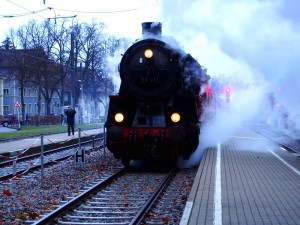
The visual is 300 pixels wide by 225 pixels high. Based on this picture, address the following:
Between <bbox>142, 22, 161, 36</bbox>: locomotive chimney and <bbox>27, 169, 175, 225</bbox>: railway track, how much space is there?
3976 millimetres

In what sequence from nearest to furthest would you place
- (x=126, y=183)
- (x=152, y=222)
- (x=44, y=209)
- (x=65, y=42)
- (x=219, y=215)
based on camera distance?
(x=219, y=215) < (x=152, y=222) < (x=44, y=209) < (x=126, y=183) < (x=65, y=42)

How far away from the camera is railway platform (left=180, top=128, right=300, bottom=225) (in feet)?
21.5

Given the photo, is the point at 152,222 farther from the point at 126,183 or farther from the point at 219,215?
the point at 126,183

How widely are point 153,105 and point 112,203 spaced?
456cm

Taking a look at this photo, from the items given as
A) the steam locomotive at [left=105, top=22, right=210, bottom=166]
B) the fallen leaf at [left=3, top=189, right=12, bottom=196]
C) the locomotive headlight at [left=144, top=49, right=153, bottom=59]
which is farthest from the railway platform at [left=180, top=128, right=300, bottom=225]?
the fallen leaf at [left=3, top=189, right=12, bottom=196]

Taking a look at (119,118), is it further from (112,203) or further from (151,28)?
(112,203)

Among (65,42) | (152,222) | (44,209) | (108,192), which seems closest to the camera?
(152,222)

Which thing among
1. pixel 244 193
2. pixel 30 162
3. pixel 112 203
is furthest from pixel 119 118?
pixel 244 193

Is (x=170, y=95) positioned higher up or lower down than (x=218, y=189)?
higher up

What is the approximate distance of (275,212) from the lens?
6.90m

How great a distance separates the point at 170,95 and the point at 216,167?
2242mm

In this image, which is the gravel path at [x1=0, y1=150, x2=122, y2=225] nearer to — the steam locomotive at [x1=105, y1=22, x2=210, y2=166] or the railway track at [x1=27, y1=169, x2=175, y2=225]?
the railway track at [x1=27, y1=169, x2=175, y2=225]

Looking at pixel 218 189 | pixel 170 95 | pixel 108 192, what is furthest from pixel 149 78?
pixel 218 189

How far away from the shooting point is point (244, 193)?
8.39 metres
